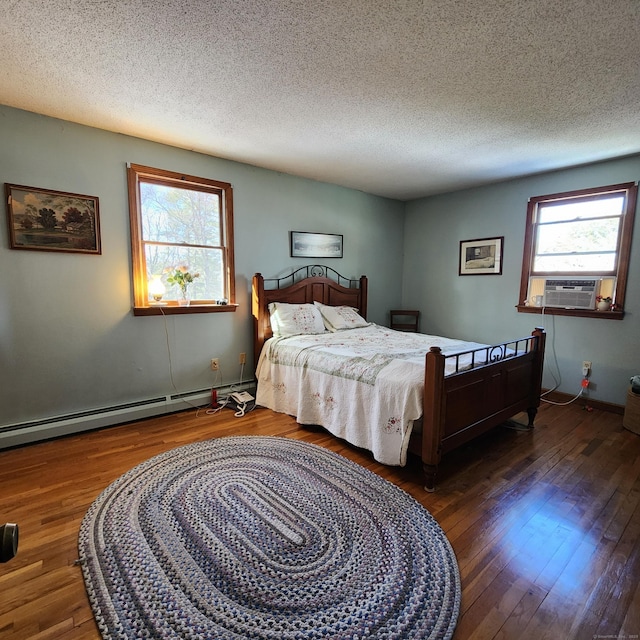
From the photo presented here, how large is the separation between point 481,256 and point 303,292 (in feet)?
7.51

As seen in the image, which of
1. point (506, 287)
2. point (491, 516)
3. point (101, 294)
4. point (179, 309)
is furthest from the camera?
point (506, 287)

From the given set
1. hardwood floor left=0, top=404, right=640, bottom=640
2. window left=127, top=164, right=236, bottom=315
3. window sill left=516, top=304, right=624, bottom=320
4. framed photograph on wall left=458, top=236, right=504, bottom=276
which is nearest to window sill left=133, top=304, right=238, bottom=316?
window left=127, top=164, right=236, bottom=315

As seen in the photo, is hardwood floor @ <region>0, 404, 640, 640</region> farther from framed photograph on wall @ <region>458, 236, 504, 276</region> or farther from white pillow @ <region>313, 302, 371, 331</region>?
framed photograph on wall @ <region>458, 236, 504, 276</region>

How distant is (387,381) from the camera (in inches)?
88.7

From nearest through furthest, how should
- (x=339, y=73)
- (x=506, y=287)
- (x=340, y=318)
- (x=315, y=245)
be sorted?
1. (x=339, y=73)
2. (x=340, y=318)
3. (x=506, y=287)
4. (x=315, y=245)

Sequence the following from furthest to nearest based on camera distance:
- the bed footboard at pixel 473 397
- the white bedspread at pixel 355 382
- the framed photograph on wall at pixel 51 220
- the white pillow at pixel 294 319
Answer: the white pillow at pixel 294 319, the framed photograph on wall at pixel 51 220, the white bedspread at pixel 355 382, the bed footboard at pixel 473 397

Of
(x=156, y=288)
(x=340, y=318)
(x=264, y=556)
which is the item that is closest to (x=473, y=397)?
(x=264, y=556)

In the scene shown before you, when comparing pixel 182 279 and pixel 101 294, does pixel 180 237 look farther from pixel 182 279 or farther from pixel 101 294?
pixel 101 294

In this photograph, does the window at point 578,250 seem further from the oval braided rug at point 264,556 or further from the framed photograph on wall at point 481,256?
the oval braided rug at point 264,556

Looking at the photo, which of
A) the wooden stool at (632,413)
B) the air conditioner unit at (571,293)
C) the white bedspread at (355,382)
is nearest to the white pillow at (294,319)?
the white bedspread at (355,382)

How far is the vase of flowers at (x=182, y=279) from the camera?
3.21m

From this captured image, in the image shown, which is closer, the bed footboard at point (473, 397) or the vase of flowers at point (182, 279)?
the bed footboard at point (473, 397)

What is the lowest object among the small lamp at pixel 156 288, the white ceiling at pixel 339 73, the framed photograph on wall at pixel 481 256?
the small lamp at pixel 156 288

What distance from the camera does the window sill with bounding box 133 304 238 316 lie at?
3055mm
